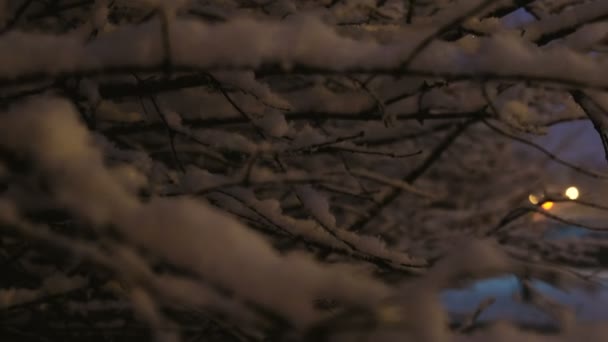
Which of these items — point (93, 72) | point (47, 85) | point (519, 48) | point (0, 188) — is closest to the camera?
point (93, 72)

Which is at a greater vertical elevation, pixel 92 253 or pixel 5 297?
pixel 92 253

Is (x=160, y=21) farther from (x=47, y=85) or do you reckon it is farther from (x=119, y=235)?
(x=47, y=85)

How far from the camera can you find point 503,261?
733mm

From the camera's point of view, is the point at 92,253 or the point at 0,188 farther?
the point at 0,188

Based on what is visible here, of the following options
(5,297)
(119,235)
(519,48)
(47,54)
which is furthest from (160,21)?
(5,297)

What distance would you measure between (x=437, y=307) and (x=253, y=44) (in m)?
0.58

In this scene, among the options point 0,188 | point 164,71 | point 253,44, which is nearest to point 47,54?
point 164,71

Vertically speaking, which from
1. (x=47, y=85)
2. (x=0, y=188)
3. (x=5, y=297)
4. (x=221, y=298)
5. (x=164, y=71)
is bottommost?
(x=5, y=297)

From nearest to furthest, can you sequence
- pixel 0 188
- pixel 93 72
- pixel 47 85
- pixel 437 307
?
pixel 437 307 → pixel 93 72 → pixel 47 85 → pixel 0 188

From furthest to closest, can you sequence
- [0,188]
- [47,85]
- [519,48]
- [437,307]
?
1. [0,188]
2. [47,85]
3. [519,48]
4. [437,307]

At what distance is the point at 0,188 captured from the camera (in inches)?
72.8

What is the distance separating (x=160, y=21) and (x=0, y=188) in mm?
1049

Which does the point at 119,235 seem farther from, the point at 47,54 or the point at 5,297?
the point at 5,297

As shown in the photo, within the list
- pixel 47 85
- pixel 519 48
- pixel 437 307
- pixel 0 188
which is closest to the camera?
→ pixel 437 307
